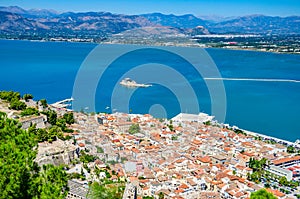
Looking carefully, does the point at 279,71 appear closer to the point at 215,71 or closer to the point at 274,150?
the point at 215,71

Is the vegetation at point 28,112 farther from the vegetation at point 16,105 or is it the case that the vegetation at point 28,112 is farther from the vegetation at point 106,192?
the vegetation at point 106,192

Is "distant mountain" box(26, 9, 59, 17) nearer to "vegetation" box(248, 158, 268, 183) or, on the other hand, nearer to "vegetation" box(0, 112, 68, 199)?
"vegetation" box(248, 158, 268, 183)

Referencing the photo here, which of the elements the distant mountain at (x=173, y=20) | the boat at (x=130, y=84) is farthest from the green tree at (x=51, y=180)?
the distant mountain at (x=173, y=20)

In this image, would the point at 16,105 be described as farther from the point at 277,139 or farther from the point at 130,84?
the point at 130,84

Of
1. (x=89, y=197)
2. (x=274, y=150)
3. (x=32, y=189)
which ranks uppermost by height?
(x=32, y=189)

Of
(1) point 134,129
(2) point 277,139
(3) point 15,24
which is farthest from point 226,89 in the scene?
(3) point 15,24

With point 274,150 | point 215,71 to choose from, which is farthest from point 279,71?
point 274,150

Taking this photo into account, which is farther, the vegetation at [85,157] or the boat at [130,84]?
the boat at [130,84]
